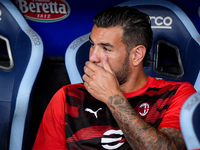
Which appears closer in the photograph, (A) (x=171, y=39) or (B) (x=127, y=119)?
(B) (x=127, y=119)

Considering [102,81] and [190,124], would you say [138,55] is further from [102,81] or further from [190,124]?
[190,124]

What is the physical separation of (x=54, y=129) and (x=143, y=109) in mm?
361

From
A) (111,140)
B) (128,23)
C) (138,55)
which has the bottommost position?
(111,140)

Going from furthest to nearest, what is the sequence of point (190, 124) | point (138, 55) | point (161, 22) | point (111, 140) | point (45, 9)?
point (45, 9)
point (161, 22)
point (138, 55)
point (111, 140)
point (190, 124)

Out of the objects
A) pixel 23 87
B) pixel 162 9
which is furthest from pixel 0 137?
pixel 162 9

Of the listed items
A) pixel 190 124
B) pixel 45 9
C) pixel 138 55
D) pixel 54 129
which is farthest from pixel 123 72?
pixel 45 9

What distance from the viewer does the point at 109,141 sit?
1.26 m

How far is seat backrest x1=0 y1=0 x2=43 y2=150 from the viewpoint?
4.74 feet

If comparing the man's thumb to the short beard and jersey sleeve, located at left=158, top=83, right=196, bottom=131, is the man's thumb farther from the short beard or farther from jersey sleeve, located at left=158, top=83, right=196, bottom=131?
jersey sleeve, located at left=158, top=83, right=196, bottom=131

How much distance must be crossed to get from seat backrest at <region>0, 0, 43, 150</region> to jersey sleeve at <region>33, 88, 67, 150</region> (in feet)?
0.54

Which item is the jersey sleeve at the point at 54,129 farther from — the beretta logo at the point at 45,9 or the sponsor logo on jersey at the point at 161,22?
the beretta logo at the point at 45,9

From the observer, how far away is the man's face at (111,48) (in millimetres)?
1279

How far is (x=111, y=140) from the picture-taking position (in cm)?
127

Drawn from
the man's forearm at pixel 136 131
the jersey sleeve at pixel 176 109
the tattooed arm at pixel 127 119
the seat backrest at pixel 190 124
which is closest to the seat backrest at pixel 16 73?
the tattooed arm at pixel 127 119
